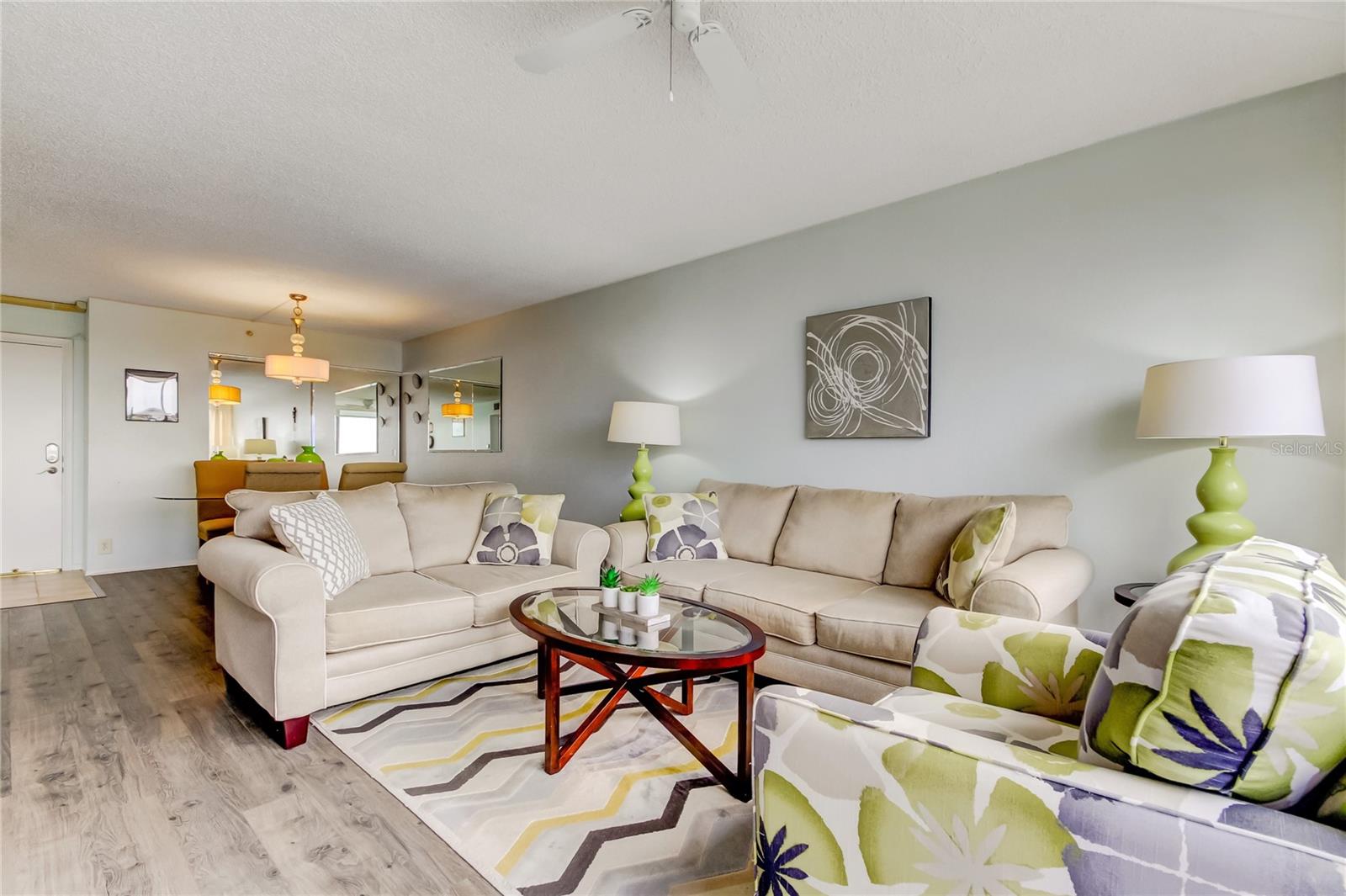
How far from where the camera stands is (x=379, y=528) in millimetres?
3186

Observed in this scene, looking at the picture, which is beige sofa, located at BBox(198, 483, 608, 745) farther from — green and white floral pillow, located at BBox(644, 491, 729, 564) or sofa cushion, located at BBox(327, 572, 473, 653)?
green and white floral pillow, located at BBox(644, 491, 729, 564)

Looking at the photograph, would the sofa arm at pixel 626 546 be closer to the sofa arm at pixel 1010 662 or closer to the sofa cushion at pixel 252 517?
the sofa cushion at pixel 252 517

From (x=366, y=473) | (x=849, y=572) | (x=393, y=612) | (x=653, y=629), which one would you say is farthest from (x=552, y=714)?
(x=366, y=473)

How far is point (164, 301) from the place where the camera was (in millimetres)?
5344

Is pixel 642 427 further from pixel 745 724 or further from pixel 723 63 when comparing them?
pixel 723 63

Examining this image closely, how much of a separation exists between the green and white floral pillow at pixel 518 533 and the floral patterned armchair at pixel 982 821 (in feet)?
7.96

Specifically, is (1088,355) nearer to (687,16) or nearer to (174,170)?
(687,16)

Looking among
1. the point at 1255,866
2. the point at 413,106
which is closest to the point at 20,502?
the point at 413,106

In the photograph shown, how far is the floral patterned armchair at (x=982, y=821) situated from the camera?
696 mm

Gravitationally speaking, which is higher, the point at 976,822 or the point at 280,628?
the point at 976,822

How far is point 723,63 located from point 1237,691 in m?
1.77

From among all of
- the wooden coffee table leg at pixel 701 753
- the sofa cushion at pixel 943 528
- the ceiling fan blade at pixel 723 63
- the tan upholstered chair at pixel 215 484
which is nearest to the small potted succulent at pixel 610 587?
the wooden coffee table leg at pixel 701 753

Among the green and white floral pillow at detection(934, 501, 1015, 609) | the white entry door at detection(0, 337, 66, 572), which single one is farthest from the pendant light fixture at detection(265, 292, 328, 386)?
the green and white floral pillow at detection(934, 501, 1015, 609)

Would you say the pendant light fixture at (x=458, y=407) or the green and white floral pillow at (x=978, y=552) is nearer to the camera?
the green and white floral pillow at (x=978, y=552)
